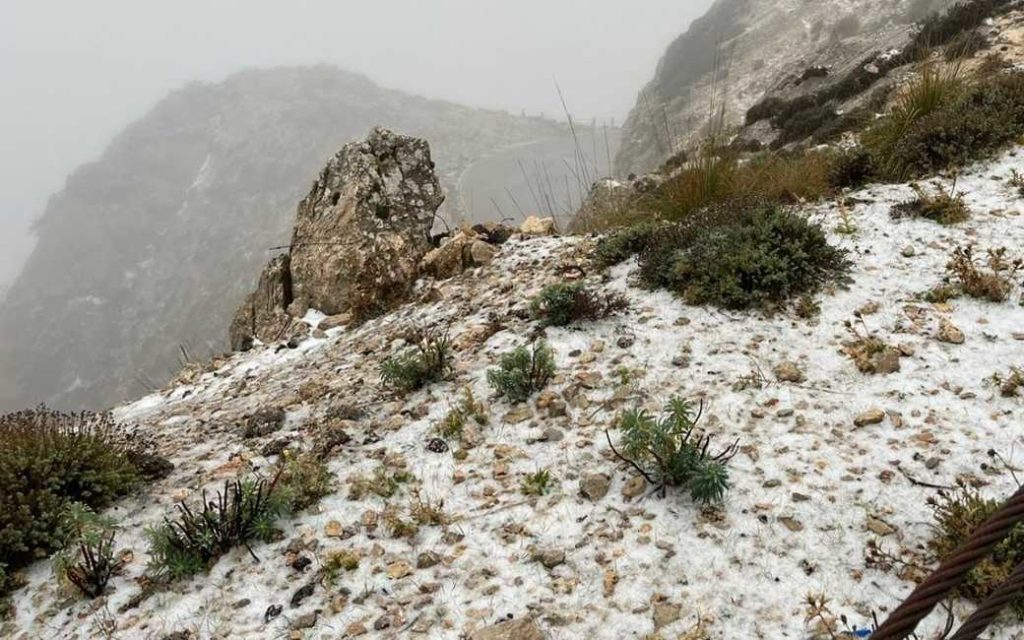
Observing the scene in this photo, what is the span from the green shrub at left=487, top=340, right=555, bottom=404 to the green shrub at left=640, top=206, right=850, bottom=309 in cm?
184

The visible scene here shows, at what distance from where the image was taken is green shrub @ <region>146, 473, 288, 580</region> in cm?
384

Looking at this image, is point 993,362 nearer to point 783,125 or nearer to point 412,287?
point 412,287

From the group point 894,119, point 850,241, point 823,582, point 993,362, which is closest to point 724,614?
point 823,582

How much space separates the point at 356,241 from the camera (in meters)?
9.91

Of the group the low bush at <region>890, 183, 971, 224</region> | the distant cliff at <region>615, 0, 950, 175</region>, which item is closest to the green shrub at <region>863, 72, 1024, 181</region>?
the low bush at <region>890, 183, 971, 224</region>

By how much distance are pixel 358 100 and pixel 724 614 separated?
109 m

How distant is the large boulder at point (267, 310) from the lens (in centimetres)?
1052

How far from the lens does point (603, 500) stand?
4016 millimetres

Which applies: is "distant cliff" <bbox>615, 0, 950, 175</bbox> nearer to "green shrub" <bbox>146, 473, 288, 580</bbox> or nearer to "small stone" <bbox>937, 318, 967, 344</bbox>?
"small stone" <bbox>937, 318, 967, 344</bbox>

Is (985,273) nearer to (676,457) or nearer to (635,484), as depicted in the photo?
(676,457)

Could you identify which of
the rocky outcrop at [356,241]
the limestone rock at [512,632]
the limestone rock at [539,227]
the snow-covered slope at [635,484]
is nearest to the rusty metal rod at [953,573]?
the snow-covered slope at [635,484]

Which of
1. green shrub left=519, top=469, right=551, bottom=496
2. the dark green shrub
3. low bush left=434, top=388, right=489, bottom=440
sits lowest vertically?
green shrub left=519, top=469, right=551, bottom=496

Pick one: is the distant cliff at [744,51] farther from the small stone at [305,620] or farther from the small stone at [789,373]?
the small stone at [305,620]

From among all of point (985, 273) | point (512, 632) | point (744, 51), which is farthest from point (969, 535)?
point (744, 51)
